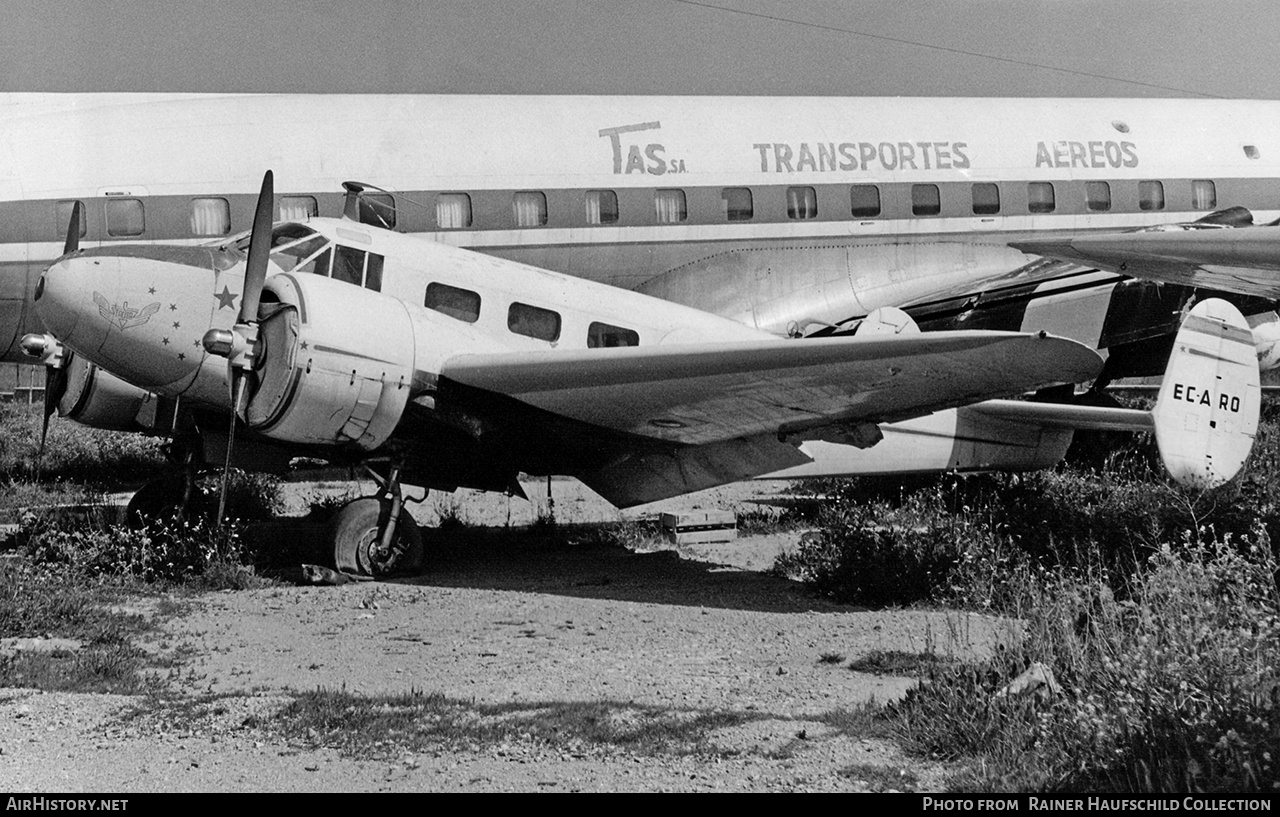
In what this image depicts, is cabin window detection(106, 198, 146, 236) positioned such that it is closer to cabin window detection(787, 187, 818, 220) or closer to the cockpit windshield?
the cockpit windshield

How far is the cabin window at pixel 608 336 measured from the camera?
11.3 m

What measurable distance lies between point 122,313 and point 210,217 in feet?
Answer: 16.5

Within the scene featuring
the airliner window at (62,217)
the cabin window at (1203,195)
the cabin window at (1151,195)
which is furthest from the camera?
the cabin window at (1203,195)

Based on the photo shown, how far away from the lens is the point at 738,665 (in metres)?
7.75

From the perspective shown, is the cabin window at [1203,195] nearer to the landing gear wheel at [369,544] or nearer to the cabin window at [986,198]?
the cabin window at [986,198]

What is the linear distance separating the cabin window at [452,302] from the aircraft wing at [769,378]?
1.71 ft

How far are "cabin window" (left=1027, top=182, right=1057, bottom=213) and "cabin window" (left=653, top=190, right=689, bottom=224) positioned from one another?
173 inches

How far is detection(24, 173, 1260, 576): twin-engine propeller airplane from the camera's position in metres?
9.47

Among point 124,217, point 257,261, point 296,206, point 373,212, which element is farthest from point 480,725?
point 124,217

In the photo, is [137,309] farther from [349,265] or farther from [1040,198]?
[1040,198]

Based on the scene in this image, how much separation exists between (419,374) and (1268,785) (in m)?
6.89

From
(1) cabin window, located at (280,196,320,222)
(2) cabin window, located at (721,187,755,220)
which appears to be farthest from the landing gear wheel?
(2) cabin window, located at (721,187,755,220)

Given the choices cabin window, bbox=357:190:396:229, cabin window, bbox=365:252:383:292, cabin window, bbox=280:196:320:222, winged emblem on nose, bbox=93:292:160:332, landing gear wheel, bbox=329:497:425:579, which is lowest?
landing gear wheel, bbox=329:497:425:579

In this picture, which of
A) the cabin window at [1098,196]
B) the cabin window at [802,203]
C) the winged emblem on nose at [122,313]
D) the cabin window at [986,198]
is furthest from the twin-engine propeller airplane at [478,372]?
the cabin window at [1098,196]
